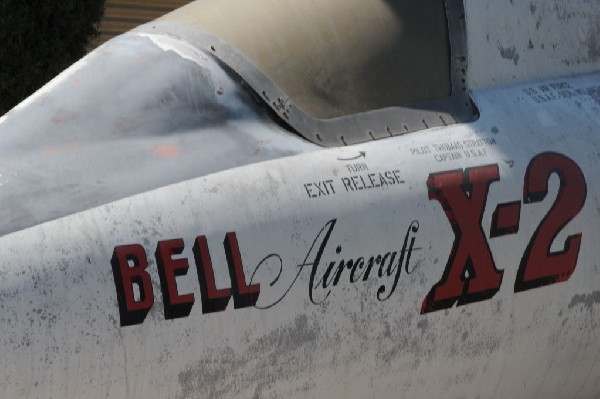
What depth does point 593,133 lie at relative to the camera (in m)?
3.99

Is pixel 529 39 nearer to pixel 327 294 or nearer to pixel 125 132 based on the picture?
pixel 327 294

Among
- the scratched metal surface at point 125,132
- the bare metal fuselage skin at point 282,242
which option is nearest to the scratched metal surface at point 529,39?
the bare metal fuselage skin at point 282,242

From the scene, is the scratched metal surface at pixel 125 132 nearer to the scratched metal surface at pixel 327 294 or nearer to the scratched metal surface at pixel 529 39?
the scratched metal surface at pixel 327 294

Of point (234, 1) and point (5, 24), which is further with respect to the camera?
point (5, 24)

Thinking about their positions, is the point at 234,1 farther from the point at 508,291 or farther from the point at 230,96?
the point at 508,291

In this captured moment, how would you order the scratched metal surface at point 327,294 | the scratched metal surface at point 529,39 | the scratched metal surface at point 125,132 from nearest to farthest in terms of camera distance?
the scratched metal surface at point 327,294, the scratched metal surface at point 125,132, the scratched metal surface at point 529,39

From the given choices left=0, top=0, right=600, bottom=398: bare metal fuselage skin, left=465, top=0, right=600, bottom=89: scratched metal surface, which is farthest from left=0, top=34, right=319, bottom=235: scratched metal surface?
left=465, top=0, right=600, bottom=89: scratched metal surface

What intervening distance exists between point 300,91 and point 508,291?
95 centimetres

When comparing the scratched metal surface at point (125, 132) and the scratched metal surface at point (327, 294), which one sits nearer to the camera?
the scratched metal surface at point (327, 294)

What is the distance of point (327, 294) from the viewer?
3.32 m

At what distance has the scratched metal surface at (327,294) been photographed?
297 centimetres

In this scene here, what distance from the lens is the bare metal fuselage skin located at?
3.01 meters

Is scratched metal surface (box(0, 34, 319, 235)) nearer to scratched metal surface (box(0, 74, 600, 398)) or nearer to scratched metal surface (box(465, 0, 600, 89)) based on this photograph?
scratched metal surface (box(0, 74, 600, 398))

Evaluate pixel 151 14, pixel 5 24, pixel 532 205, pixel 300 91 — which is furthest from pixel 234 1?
pixel 151 14
